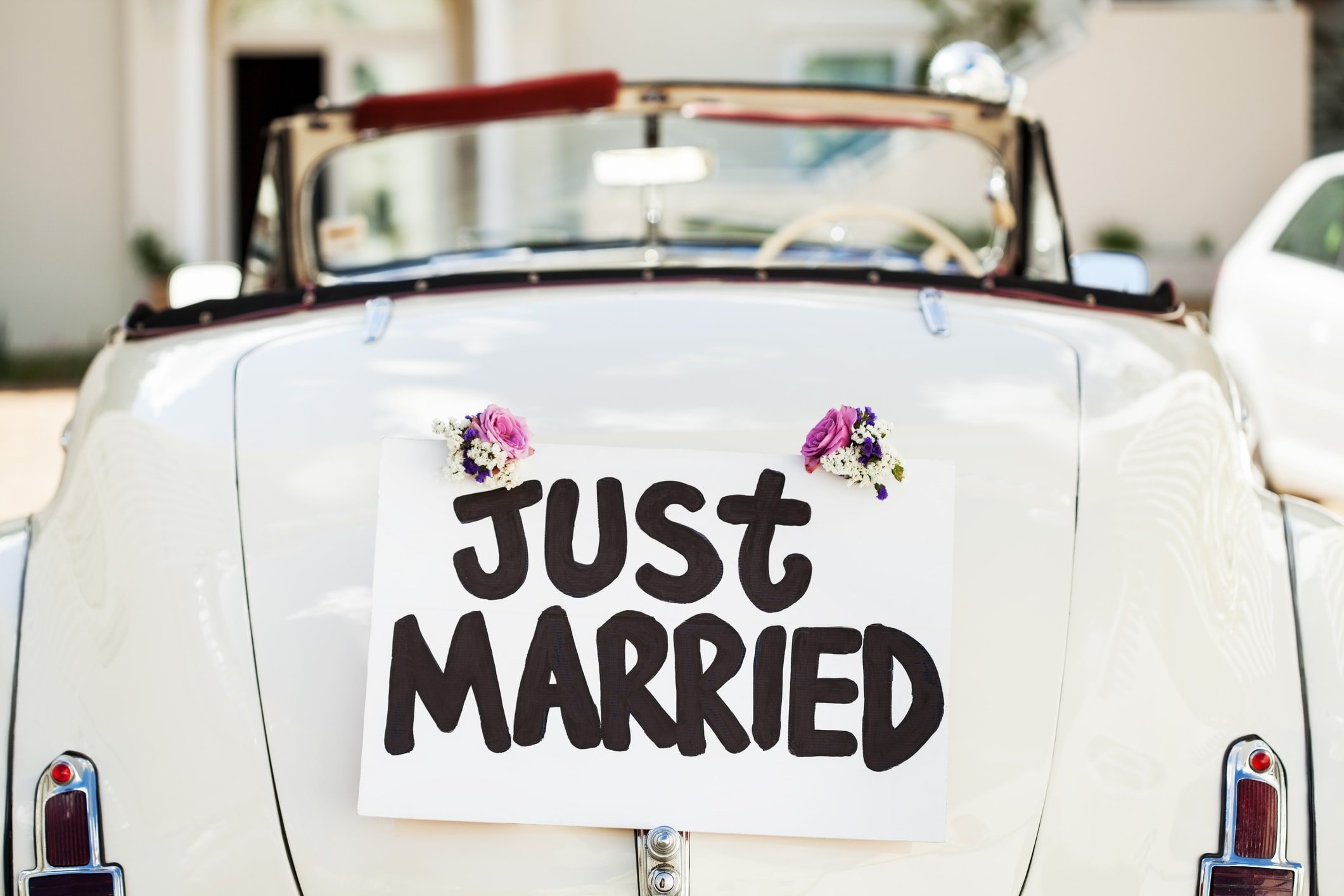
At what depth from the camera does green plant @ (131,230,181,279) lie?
1178cm

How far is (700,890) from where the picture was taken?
145 cm

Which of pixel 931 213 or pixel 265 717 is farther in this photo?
pixel 931 213

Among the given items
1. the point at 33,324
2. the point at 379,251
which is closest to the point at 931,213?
the point at 379,251

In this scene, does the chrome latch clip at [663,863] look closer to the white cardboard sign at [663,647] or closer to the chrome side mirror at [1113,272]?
the white cardboard sign at [663,647]

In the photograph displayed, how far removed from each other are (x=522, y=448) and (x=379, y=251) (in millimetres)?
10419

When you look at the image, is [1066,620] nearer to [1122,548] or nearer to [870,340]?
[1122,548]

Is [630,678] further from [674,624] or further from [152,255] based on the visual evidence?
[152,255]

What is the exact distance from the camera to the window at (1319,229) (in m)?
5.26

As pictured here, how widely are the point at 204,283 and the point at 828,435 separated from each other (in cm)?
203

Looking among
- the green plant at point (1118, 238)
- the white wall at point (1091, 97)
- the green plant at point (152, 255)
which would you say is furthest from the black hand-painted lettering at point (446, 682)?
the green plant at point (1118, 238)

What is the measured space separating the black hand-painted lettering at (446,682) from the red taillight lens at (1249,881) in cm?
79

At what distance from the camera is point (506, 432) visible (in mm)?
1572

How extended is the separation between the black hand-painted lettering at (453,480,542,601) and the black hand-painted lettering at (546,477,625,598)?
0.03 metres

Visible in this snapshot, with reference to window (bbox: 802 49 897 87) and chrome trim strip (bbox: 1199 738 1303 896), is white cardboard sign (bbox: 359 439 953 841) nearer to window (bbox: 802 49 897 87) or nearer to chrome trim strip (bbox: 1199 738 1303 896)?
chrome trim strip (bbox: 1199 738 1303 896)
